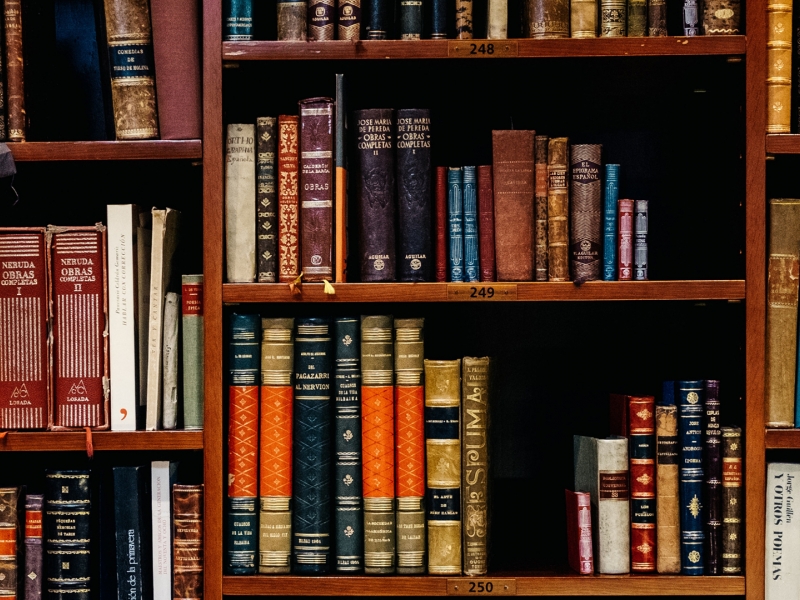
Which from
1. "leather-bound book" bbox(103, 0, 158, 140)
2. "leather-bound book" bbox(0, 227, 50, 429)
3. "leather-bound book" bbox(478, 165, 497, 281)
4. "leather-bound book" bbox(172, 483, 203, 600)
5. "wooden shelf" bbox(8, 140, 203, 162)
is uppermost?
"leather-bound book" bbox(103, 0, 158, 140)

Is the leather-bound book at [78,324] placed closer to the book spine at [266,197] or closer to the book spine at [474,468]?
the book spine at [266,197]

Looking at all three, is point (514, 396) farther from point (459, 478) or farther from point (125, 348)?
point (125, 348)

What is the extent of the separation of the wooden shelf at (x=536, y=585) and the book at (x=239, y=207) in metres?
0.46

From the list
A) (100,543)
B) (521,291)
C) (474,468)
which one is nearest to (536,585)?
(474,468)

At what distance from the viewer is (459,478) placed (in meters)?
1.18

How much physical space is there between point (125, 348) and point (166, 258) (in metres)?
0.15

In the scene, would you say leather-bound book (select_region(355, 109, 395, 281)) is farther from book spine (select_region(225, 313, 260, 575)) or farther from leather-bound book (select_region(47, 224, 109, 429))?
leather-bound book (select_region(47, 224, 109, 429))

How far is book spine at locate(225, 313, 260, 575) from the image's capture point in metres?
1.18

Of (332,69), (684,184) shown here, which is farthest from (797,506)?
(332,69)

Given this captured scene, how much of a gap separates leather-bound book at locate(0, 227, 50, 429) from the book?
0.28m

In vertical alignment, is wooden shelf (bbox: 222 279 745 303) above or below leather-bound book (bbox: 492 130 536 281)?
below

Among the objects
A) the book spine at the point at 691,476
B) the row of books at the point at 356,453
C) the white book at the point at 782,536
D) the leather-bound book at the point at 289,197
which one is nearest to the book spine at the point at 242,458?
the row of books at the point at 356,453

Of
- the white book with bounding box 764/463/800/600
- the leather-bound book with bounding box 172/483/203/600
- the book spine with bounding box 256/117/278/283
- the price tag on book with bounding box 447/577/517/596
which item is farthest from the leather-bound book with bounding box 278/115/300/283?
the white book with bounding box 764/463/800/600

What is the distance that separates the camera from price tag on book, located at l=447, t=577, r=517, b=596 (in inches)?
45.5
